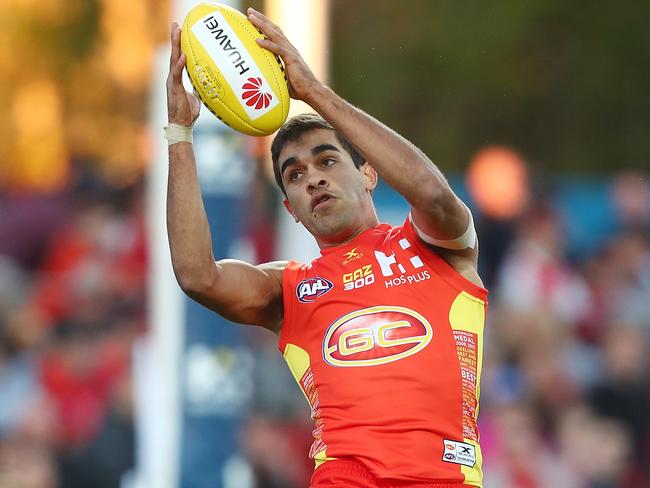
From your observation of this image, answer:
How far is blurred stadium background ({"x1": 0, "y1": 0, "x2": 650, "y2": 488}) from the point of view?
10141mm

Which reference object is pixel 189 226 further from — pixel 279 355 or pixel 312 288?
pixel 279 355

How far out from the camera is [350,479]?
5.42 m

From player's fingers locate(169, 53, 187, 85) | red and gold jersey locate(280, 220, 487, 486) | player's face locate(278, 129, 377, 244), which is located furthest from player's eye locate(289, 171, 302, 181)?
player's fingers locate(169, 53, 187, 85)

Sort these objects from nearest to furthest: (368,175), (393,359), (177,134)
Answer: (393,359) → (177,134) → (368,175)

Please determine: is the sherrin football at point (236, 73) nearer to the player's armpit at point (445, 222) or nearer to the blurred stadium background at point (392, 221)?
the player's armpit at point (445, 222)

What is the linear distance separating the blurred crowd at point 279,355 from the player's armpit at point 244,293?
3736mm

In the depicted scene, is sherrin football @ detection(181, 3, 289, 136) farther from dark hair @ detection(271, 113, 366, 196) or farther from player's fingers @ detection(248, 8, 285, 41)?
dark hair @ detection(271, 113, 366, 196)

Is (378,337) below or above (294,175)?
below

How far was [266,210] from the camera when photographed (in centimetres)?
1466

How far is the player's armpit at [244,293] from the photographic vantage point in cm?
582

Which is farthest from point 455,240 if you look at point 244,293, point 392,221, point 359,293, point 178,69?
point 392,221

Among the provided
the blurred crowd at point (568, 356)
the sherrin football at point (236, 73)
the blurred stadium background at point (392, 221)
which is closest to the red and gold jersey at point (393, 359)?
the sherrin football at point (236, 73)

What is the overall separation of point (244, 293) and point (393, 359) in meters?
0.73

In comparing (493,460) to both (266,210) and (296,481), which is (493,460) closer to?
(296,481)
